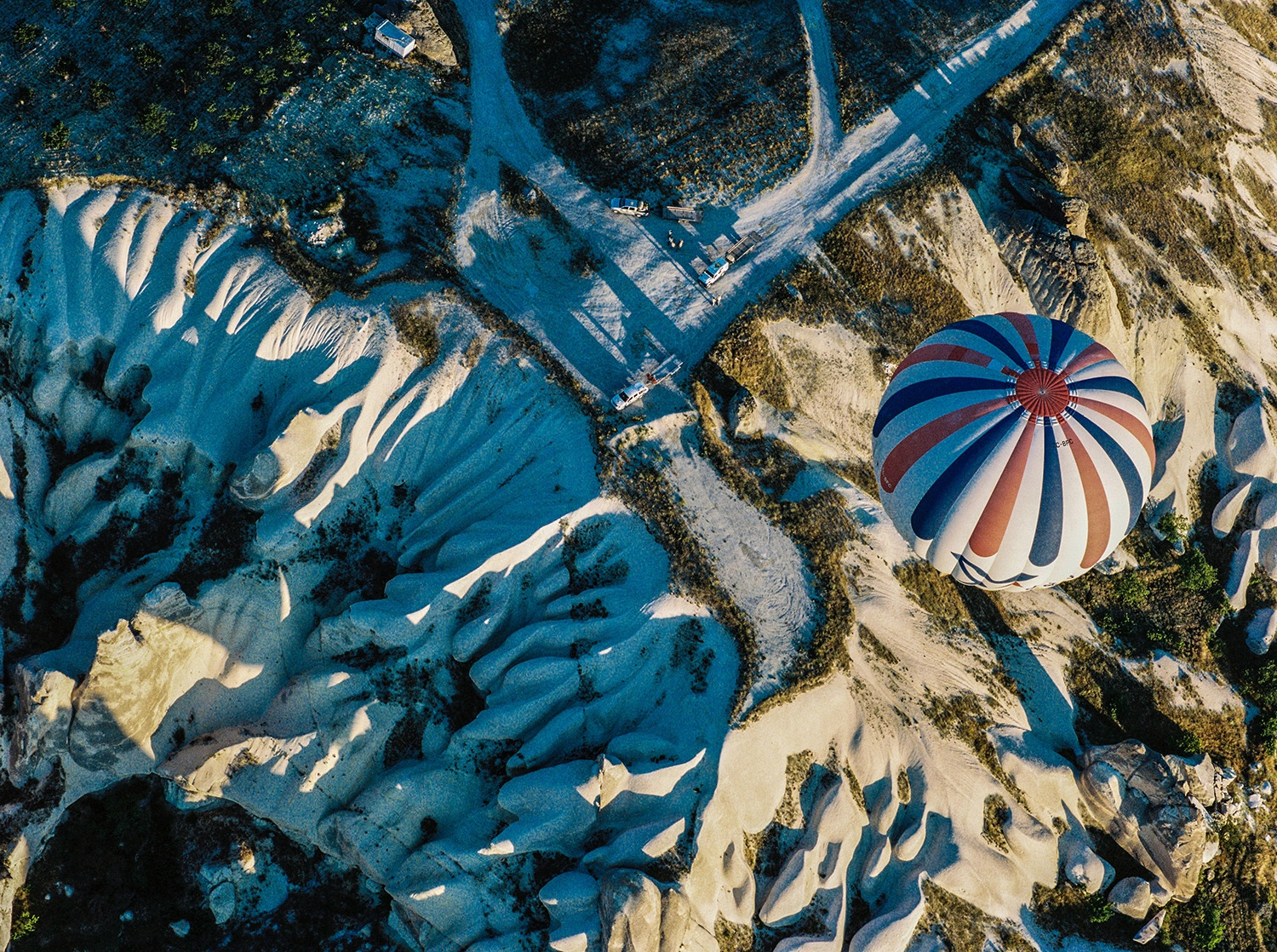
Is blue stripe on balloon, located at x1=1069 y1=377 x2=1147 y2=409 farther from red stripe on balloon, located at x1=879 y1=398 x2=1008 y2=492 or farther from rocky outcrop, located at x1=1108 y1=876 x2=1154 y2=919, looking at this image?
rocky outcrop, located at x1=1108 y1=876 x2=1154 y2=919

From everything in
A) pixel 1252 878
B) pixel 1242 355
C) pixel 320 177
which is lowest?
pixel 1252 878

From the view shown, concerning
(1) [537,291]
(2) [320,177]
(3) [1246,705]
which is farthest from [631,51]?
(3) [1246,705]

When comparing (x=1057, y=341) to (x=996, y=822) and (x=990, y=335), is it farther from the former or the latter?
(x=996, y=822)

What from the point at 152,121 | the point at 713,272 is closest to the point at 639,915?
the point at 713,272

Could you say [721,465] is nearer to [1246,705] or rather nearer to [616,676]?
[616,676]

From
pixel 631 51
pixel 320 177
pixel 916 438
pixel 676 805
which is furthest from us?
pixel 631 51

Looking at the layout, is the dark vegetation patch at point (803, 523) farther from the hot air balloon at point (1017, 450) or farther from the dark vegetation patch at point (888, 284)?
the dark vegetation patch at point (888, 284)
